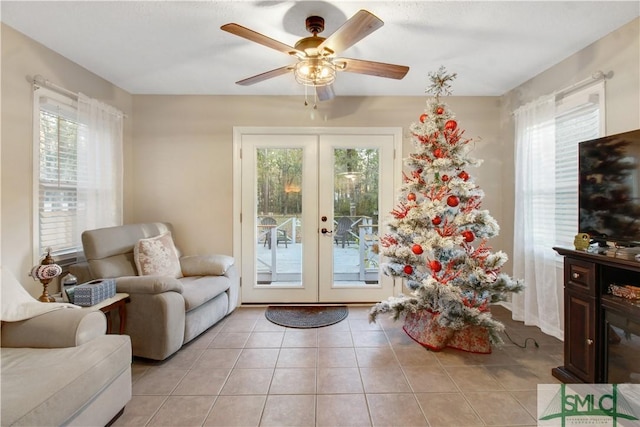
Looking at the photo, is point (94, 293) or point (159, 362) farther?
point (159, 362)

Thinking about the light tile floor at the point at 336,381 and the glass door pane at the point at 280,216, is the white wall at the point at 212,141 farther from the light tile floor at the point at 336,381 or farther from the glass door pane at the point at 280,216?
the light tile floor at the point at 336,381

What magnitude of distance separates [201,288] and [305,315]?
1159 mm

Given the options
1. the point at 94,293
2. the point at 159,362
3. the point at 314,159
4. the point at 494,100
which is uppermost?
the point at 494,100

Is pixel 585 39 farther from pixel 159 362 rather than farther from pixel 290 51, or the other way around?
pixel 159 362

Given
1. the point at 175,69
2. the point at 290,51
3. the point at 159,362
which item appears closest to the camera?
the point at 290,51

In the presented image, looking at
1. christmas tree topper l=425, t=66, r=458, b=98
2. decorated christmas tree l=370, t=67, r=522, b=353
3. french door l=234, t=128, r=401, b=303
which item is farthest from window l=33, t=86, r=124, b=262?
christmas tree topper l=425, t=66, r=458, b=98

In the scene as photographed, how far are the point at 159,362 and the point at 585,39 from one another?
4.17 meters

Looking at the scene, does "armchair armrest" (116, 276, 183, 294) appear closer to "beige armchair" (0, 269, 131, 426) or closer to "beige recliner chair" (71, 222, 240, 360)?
"beige recliner chair" (71, 222, 240, 360)

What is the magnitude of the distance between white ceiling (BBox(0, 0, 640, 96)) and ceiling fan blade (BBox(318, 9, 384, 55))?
327mm

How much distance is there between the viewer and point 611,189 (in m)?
1.79

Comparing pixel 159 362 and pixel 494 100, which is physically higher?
pixel 494 100

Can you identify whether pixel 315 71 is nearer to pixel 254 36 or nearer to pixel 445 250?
pixel 254 36

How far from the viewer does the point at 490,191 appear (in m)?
3.45

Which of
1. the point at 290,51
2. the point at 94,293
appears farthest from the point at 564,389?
the point at 94,293
